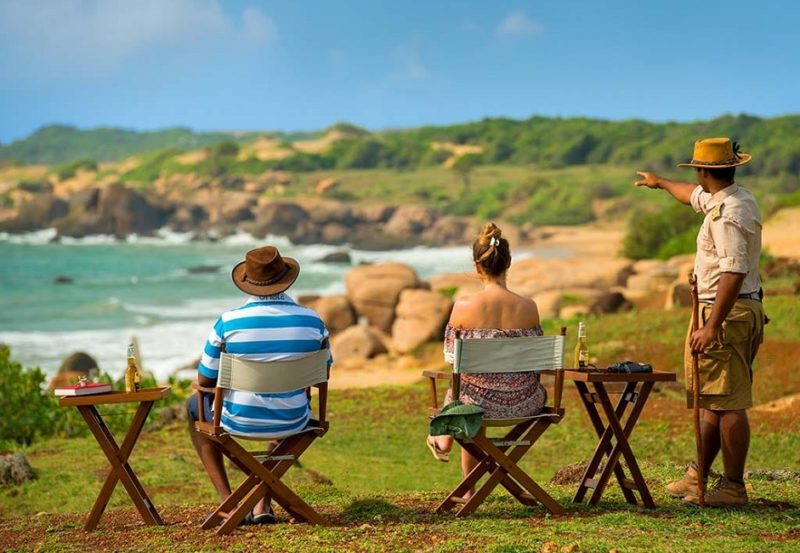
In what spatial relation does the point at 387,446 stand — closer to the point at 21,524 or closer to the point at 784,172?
the point at 21,524

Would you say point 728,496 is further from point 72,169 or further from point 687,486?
point 72,169

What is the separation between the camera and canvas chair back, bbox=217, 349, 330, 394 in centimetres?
605

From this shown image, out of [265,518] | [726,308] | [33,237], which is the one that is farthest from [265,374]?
[33,237]

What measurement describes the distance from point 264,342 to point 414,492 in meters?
1.94

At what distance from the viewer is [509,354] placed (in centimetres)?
623

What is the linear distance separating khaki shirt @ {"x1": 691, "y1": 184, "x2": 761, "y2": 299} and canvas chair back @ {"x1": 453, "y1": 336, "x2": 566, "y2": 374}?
86 centimetres

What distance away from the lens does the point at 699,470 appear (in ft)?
21.1

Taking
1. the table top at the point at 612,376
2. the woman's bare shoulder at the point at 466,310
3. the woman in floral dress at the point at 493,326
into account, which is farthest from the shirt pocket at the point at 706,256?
A: the woman's bare shoulder at the point at 466,310

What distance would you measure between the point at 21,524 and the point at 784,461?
21.5 feet

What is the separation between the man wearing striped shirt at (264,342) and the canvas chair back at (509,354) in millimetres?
746

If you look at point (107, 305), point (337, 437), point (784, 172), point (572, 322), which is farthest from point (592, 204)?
point (337, 437)

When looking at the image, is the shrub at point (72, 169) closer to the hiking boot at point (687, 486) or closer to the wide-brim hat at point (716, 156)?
the hiking boot at point (687, 486)

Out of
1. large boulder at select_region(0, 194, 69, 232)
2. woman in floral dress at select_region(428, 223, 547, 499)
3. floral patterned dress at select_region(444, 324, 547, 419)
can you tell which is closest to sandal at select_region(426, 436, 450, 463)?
woman in floral dress at select_region(428, 223, 547, 499)

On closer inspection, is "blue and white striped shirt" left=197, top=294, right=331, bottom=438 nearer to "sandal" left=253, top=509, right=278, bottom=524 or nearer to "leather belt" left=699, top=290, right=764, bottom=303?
"sandal" left=253, top=509, right=278, bottom=524
